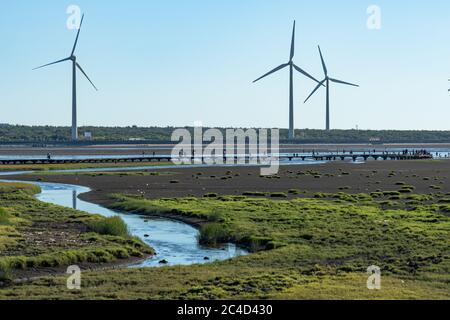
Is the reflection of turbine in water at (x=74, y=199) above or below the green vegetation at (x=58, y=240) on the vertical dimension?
below

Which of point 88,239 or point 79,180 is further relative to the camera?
point 79,180

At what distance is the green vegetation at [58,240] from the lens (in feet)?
104

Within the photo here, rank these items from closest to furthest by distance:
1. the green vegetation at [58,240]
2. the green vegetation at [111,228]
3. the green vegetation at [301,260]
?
the green vegetation at [301,260], the green vegetation at [58,240], the green vegetation at [111,228]

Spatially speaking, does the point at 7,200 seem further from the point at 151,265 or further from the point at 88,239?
the point at 151,265

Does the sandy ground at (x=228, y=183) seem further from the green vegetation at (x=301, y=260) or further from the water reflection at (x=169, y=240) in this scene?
the green vegetation at (x=301, y=260)

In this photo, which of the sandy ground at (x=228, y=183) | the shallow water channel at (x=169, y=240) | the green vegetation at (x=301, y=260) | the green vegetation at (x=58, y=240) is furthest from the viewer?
the sandy ground at (x=228, y=183)

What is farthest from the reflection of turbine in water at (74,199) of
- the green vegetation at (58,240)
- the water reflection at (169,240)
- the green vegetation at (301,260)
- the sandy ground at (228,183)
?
the green vegetation at (301,260)

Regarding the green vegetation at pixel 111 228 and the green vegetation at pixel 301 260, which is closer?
the green vegetation at pixel 301 260

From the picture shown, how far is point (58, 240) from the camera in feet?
124

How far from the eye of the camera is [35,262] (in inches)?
1236
